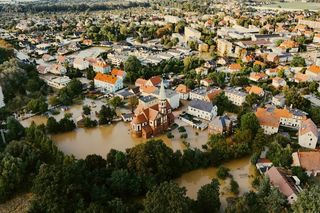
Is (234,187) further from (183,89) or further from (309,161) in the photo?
(183,89)

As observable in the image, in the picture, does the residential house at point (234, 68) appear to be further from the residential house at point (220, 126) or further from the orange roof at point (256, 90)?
the residential house at point (220, 126)

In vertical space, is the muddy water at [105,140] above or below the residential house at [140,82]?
below

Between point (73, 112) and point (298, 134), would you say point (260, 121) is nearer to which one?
point (298, 134)

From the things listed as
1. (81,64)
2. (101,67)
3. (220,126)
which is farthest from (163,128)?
(81,64)

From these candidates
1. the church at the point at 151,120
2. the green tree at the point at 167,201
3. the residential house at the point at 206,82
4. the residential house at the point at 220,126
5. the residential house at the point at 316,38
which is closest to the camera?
the green tree at the point at 167,201

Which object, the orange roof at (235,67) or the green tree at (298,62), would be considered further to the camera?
the green tree at (298,62)

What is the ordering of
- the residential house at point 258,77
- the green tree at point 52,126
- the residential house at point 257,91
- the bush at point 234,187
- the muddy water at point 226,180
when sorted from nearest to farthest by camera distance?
the bush at point 234,187, the muddy water at point 226,180, the green tree at point 52,126, the residential house at point 257,91, the residential house at point 258,77

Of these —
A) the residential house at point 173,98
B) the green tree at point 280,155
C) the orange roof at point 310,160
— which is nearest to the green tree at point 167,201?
the green tree at point 280,155

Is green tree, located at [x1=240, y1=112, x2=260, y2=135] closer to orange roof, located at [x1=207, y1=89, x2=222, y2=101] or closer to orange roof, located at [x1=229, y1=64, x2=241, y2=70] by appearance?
orange roof, located at [x1=207, y1=89, x2=222, y2=101]
